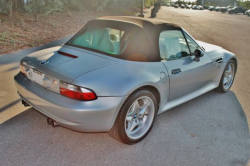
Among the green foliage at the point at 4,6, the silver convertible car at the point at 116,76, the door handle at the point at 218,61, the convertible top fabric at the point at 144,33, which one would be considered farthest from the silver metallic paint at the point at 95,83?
the green foliage at the point at 4,6

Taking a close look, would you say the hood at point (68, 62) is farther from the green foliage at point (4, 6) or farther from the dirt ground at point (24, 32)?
the green foliage at point (4, 6)

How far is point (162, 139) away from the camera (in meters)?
3.31

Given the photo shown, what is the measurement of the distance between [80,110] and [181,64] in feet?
5.83

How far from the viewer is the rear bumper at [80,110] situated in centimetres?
261

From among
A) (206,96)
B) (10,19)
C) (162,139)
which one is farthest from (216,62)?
(10,19)

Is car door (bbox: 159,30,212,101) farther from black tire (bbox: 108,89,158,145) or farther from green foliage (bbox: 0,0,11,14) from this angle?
green foliage (bbox: 0,0,11,14)

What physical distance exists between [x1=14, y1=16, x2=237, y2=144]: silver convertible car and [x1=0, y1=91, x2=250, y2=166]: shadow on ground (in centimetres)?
25

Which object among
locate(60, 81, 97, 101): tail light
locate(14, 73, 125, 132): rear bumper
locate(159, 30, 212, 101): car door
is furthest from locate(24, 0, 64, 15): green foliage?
locate(60, 81, 97, 101): tail light

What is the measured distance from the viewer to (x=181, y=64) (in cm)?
365

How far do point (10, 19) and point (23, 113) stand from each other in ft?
29.0

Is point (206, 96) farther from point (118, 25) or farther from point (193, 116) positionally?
point (118, 25)

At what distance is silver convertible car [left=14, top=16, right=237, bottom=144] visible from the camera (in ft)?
8.75

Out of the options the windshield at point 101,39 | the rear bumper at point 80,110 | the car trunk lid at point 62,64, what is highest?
the windshield at point 101,39

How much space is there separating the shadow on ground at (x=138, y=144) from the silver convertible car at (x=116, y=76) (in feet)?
0.81
